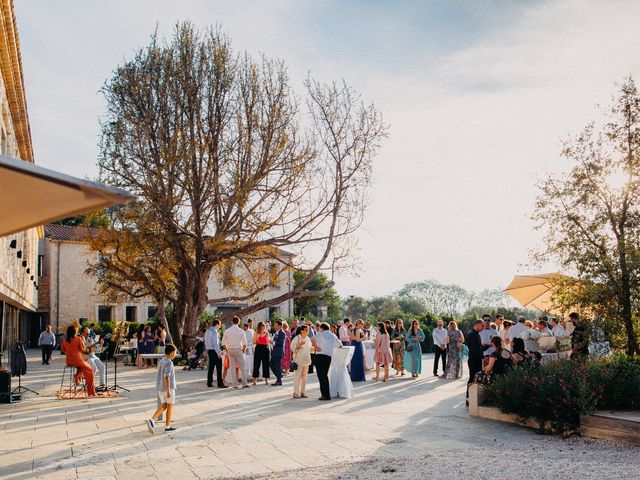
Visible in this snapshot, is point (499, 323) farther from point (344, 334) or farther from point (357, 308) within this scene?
point (357, 308)

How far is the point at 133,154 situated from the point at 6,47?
21.3ft

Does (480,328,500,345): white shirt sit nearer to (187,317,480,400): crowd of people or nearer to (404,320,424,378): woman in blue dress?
(187,317,480,400): crowd of people

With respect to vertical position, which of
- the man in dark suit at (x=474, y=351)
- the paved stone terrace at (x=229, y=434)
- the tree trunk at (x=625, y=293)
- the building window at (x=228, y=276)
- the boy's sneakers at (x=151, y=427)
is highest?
the building window at (x=228, y=276)

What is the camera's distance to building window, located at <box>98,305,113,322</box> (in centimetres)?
5041

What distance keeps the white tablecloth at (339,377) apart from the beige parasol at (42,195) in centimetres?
1082

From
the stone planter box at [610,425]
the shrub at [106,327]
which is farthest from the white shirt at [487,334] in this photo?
the shrub at [106,327]

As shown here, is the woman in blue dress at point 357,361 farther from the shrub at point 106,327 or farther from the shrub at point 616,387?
the shrub at point 106,327

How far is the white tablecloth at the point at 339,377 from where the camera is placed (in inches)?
577

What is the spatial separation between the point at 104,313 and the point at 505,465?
4742 cm

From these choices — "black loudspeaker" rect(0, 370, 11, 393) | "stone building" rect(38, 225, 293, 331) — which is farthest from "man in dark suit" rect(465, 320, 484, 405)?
"stone building" rect(38, 225, 293, 331)

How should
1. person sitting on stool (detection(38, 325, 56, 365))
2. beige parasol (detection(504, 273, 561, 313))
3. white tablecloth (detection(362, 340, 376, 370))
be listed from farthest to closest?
person sitting on stool (detection(38, 325, 56, 365)) → white tablecloth (detection(362, 340, 376, 370)) → beige parasol (detection(504, 273, 561, 313))

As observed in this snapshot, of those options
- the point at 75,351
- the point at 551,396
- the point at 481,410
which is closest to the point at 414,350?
the point at 481,410

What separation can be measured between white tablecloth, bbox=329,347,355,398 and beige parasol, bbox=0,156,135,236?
1082 centimetres

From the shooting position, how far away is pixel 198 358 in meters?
23.1
